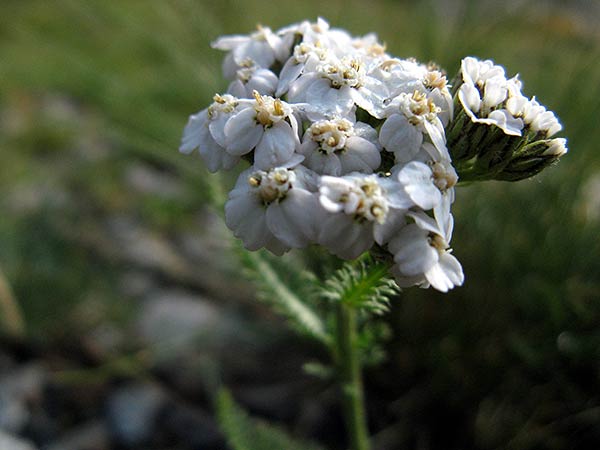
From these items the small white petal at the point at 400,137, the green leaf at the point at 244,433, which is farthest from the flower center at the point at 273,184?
the green leaf at the point at 244,433

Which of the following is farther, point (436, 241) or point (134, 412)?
point (134, 412)

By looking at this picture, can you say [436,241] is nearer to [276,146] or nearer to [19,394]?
[276,146]

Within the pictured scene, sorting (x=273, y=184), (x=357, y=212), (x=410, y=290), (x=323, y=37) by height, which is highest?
(x=323, y=37)

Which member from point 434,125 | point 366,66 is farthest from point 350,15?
point 434,125

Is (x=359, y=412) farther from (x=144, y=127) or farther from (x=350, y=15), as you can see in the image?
(x=350, y=15)

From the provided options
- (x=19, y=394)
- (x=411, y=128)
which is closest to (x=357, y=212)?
(x=411, y=128)

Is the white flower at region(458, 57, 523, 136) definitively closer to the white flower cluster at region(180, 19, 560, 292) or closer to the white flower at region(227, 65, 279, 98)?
the white flower cluster at region(180, 19, 560, 292)

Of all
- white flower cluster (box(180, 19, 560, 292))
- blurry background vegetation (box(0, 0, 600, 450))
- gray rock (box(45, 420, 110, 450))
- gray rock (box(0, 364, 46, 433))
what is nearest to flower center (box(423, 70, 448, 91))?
white flower cluster (box(180, 19, 560, 292))

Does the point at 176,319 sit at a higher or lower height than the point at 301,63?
higher
